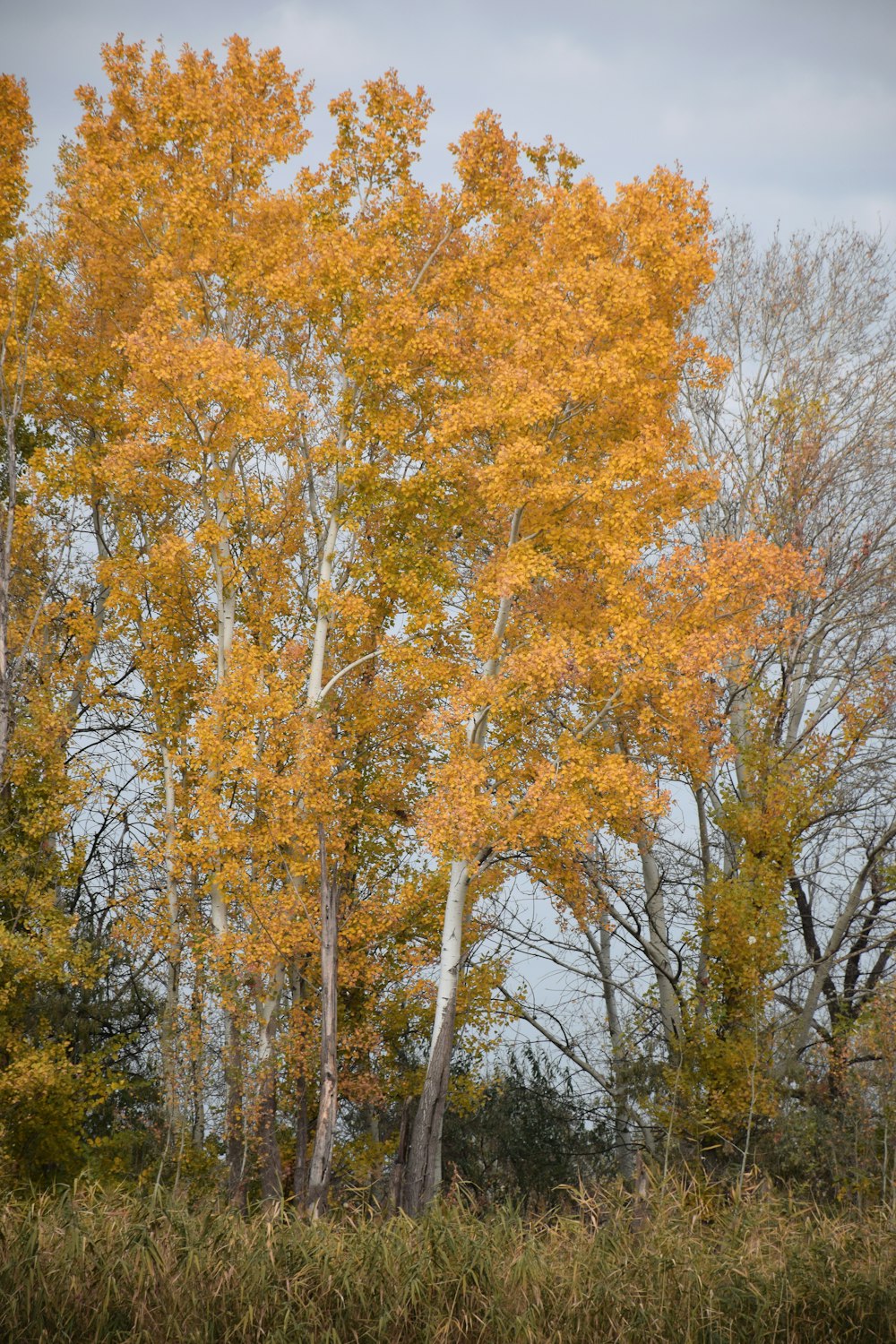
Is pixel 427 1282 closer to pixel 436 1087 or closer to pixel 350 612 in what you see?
pixel 436 1087

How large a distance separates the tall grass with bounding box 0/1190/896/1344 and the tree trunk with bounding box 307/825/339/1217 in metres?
3.18

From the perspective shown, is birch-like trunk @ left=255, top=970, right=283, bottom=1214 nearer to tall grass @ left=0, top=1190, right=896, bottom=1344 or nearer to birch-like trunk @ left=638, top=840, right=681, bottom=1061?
tall grass @ left=0, top=1190, right=896, bottom=1344

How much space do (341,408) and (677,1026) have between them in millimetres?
8442

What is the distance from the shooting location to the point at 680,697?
11836mm

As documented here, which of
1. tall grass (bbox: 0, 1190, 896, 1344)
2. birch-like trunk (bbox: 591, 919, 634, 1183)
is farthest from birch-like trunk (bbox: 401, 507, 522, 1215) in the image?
tall grass (bbox: 0, 1190, 896, 1344)

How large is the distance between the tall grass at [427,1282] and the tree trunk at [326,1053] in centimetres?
318

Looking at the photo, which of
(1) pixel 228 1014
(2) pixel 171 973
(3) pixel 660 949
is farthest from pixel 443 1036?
(2) pixel 171 973

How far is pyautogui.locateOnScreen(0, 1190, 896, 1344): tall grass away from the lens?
271 inches

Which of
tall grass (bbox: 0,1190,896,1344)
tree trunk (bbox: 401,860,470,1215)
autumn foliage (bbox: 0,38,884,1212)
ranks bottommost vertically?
tall grass (bbox: 0,1190,896,1344)

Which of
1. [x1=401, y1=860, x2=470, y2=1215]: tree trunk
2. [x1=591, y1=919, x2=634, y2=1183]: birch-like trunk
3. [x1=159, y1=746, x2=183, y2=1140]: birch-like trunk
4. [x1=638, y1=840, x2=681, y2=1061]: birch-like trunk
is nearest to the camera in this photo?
[x1=401, y1=860, x2=470, y2=1215]: tree trunk

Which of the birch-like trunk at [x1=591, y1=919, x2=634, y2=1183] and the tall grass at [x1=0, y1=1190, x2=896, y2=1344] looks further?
the birch-like trunk at [x1=591, y1=919, x2=634, y2=1183]

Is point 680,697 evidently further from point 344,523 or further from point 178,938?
point 178,938

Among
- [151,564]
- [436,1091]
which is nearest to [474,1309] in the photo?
[436,1091]

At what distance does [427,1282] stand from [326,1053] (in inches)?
185
